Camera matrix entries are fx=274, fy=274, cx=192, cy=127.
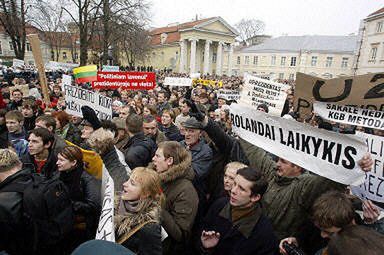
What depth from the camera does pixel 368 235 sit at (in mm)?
1292

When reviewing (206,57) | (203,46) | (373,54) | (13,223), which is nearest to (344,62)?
(373,54)

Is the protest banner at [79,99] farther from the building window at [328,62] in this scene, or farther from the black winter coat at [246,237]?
the building window at [328,62]

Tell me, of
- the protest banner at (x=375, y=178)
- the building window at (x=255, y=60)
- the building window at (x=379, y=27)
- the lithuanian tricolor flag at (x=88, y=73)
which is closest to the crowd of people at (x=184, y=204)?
the protest banner at (x=375, y=178)

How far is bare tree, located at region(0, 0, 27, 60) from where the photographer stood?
20109 mm

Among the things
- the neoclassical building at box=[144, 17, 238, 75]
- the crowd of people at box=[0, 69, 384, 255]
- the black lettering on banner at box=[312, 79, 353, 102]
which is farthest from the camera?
the neoclassical building at box=[144, 17, 238, 75]

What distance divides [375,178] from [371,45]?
157 ft

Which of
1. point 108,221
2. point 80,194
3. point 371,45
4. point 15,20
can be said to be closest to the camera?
point 108,221

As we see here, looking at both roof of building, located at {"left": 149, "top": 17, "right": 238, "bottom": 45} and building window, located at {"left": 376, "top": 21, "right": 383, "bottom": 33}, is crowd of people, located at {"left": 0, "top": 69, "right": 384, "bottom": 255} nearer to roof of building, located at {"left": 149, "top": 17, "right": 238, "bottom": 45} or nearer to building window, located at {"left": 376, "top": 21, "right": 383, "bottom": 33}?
building window, located at {"left": 376, "top": 21, "right": 383, "bottom": 33}

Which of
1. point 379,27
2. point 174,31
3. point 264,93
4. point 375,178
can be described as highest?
point 174,31

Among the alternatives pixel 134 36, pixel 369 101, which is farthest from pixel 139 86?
pixel 134 36

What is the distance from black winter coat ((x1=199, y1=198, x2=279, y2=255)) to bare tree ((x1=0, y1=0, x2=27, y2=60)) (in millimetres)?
23323

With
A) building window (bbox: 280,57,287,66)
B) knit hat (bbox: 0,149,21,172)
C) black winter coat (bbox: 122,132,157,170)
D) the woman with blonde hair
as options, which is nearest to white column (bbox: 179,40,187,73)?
building window (bbox: 280,57,287,66)

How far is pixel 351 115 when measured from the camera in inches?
124

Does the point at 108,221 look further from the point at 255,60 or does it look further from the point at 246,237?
the point at 255,60
